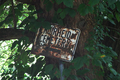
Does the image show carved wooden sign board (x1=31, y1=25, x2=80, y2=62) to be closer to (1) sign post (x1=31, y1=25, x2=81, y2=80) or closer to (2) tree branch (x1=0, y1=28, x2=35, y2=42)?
(1) sign post (x1=31, y1=25, x2=81, y2=80)

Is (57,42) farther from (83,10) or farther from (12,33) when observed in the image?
(12,33)

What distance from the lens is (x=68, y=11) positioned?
1.40 meters

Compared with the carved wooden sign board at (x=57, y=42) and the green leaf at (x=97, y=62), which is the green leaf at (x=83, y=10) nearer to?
the carved wooden sign board at (x=57, y=42)

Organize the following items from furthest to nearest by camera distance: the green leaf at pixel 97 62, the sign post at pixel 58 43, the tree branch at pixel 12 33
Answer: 1. the tree branch at pixel 12 33
2. the sign post at pixel 58 43
3. the green leaf at pixel 97 62

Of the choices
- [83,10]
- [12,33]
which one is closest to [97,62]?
[83,10]

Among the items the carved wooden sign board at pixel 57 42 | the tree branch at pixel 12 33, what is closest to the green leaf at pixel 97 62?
the carved wooden sign board at pixel 57 42

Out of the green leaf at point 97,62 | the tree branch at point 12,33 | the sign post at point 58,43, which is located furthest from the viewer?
the tree branch at point 12,33

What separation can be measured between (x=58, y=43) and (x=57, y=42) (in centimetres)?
1

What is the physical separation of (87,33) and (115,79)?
0.55 m

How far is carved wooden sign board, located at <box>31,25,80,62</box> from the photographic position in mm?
1423

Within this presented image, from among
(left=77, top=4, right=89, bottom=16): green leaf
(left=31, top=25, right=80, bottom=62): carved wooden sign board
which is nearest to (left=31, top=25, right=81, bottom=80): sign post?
(left=31, top=25, right=80, bottom=62): carved wooden sign board

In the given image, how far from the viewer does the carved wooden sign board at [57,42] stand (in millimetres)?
1423

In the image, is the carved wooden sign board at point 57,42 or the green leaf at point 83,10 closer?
the green leaf at point 83,10

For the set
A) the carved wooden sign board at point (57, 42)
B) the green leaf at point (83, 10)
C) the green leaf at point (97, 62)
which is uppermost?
the green leaf at point (83, 10)
